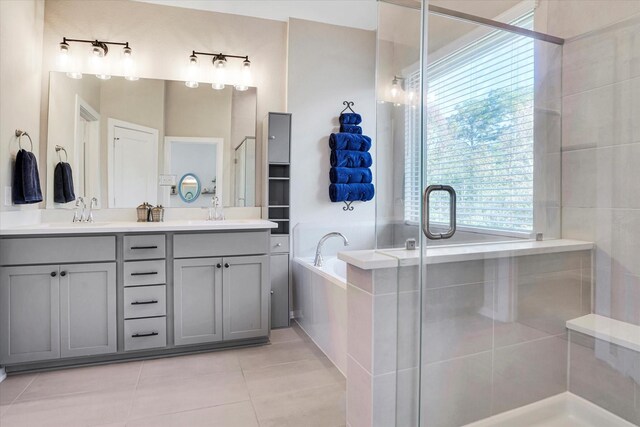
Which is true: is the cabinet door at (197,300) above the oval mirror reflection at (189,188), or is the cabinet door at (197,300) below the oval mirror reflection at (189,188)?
below

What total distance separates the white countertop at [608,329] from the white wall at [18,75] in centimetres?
320

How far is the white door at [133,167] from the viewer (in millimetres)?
2920

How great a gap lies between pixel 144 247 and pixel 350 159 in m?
1.89

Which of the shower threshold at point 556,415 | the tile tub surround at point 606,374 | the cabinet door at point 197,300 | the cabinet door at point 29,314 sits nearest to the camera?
the tile tub surround at point 606,374

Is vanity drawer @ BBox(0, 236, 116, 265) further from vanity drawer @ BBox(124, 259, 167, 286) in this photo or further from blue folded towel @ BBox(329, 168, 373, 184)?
blue folded towel @ BBox(329, 168, 373, 184)

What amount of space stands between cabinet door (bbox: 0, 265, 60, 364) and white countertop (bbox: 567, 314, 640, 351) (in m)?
2.79

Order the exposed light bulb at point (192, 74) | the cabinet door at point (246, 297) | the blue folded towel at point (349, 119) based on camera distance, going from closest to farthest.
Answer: the cabinet door at point (246, 297), the exposed light bulb at point (192, 74), the blue folded towel at point (349, 119)

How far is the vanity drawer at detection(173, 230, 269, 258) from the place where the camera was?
2529 millimetres

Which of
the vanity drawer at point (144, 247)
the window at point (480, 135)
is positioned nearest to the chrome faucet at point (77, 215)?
the vanity drawer at point (144, 247)

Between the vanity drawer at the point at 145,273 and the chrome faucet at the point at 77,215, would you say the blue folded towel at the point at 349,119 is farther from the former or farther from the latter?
the chrome faucet at the point at 77,215

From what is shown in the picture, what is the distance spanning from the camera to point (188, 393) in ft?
6.66

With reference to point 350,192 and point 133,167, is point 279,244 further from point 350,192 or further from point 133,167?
point 133,167

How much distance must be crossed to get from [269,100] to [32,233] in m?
2.06

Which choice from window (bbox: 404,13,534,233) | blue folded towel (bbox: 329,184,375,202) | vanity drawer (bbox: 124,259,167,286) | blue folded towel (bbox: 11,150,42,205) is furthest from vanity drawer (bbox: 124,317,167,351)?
window (bbox: 404,13,534,233)
